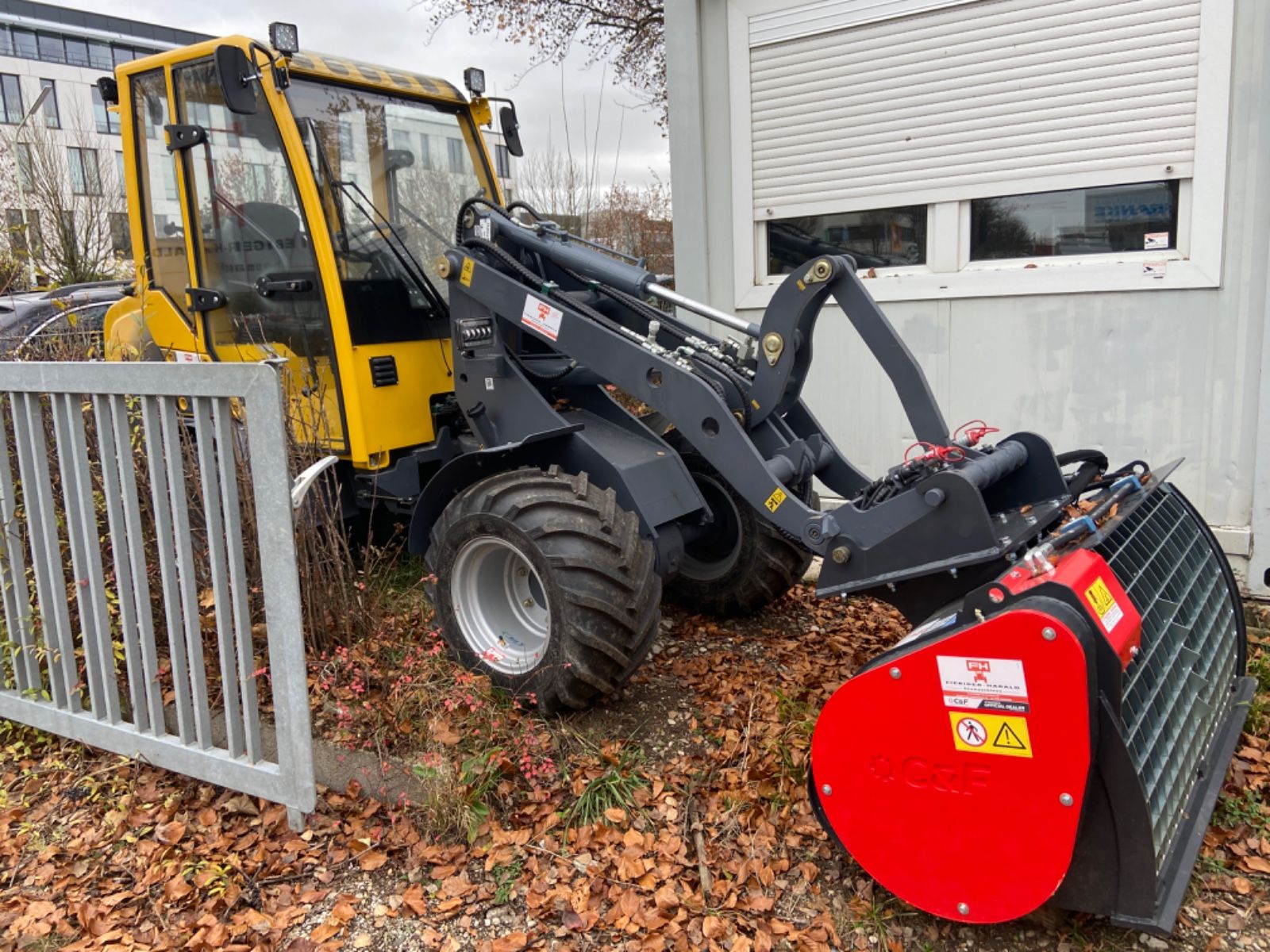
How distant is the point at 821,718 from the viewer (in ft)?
→ 8.23

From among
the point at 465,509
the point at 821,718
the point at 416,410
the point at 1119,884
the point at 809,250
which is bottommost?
the point at 1119,884

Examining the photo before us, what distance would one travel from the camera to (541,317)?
3.90 metres

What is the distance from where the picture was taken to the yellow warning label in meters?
2.22

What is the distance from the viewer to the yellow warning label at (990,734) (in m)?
2.22

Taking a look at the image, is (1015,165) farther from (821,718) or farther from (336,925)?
(336,925)

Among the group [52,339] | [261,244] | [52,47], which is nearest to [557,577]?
[261,244]

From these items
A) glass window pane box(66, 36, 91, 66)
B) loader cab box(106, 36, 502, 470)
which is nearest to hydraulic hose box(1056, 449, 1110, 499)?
loader cab box(106, 36, 502, 470)

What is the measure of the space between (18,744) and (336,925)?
71.3 inches

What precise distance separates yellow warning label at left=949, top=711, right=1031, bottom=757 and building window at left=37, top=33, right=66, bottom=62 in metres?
53.8

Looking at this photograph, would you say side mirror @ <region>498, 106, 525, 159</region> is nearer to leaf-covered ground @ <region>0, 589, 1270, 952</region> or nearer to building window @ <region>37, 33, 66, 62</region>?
leaf-covered ground @ <region>0, 589, 1270, 952</region>

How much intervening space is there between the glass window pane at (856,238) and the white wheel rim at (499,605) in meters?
3.11

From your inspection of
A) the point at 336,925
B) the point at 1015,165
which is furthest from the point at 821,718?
the point at 1015,165

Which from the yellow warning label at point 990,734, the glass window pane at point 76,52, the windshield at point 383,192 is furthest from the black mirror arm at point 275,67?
the glass window pane at point 76,52

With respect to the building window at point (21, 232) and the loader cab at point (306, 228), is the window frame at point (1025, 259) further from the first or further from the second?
the building window at point (21, 232)
